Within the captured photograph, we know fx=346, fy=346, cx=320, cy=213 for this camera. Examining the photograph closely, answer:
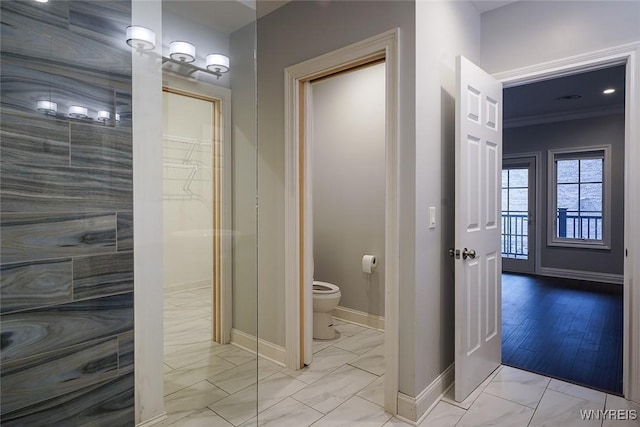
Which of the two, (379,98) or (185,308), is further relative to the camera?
(379,98)

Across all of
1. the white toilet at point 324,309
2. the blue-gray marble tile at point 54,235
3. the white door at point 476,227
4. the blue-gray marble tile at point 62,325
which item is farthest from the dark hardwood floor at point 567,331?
the blue-gray marble tile at point 54,235

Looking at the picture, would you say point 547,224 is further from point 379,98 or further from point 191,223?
point 191,223

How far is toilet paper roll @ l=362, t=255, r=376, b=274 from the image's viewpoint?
129 inches

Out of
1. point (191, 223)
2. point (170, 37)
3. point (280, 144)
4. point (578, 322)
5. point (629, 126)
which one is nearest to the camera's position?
point (170, 37)

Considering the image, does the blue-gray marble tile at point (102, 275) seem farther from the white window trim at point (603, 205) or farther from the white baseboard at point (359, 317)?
the white window trim at point (603, 205)

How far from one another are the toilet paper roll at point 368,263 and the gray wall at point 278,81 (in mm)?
1014

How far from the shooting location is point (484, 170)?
2.32 m

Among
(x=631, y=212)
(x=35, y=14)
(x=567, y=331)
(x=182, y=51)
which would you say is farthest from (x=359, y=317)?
(x=35, y=14)

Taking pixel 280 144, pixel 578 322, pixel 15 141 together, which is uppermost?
pixel 280 144

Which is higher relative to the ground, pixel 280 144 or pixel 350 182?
pixel 280 144

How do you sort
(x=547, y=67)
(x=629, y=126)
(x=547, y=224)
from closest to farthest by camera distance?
(x=629, y=126), (x=547, y=67), (x=547, y=224)

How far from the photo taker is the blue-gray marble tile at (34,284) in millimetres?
1087

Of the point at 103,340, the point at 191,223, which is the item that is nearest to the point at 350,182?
the point at 191,223

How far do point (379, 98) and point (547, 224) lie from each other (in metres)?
4.44
